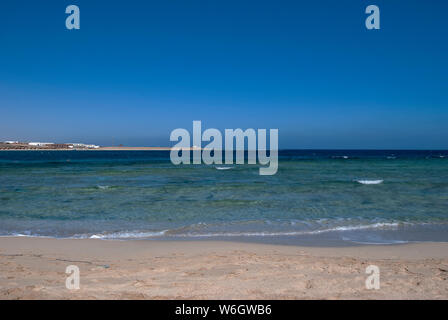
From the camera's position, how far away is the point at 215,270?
19.8 feet

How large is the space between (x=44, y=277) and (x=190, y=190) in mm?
14815

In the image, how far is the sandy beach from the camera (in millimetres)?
4855

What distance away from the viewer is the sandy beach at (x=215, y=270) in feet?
15.9

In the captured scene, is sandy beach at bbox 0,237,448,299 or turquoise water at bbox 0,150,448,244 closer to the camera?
sandy beach at bbox 0,237,448,299

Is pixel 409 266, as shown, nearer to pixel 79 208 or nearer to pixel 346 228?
pixel 346 228

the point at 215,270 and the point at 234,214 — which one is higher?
the point at 215,270

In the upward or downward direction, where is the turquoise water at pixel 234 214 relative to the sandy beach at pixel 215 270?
downward

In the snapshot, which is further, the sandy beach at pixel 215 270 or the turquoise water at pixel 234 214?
the turquoise water at pixel 234 214

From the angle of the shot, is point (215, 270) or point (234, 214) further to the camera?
point (234, 214)

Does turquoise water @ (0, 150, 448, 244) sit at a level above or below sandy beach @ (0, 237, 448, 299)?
below

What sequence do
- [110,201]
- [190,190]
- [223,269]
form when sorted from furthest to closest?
[190,190] < [110,201] < [223,269]
